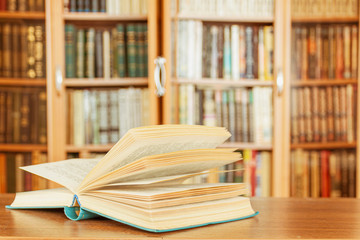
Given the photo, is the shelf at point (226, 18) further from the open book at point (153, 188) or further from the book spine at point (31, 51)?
the open book at point (153, 188)

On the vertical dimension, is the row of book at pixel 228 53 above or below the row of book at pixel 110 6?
below

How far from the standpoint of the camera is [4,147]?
81.6 inches

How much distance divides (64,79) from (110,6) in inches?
17.8

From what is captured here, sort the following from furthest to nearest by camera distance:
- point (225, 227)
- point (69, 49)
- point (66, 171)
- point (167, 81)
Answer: point (69, 49) < point (167, 81) < point (66, 171) < point (225, 227)

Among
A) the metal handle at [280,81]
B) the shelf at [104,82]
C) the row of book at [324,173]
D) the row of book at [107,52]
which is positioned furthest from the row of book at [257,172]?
the row of book at [107,52]

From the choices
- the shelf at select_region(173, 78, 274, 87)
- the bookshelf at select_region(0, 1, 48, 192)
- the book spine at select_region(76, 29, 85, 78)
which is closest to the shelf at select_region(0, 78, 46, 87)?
the bookshelf at select_region(0, 1, 48, 192)

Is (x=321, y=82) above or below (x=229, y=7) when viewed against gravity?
below

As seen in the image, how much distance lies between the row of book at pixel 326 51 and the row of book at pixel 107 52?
32.0 inches

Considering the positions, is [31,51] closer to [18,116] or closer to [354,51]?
[18,116]

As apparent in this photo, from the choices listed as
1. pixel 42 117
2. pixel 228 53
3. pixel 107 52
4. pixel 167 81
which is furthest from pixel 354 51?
pixel 42 117

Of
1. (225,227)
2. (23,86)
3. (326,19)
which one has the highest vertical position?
(326,19)

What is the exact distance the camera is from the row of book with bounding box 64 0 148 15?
2.07 meters

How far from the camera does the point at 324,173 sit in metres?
2.11

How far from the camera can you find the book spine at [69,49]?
6.74 ft
